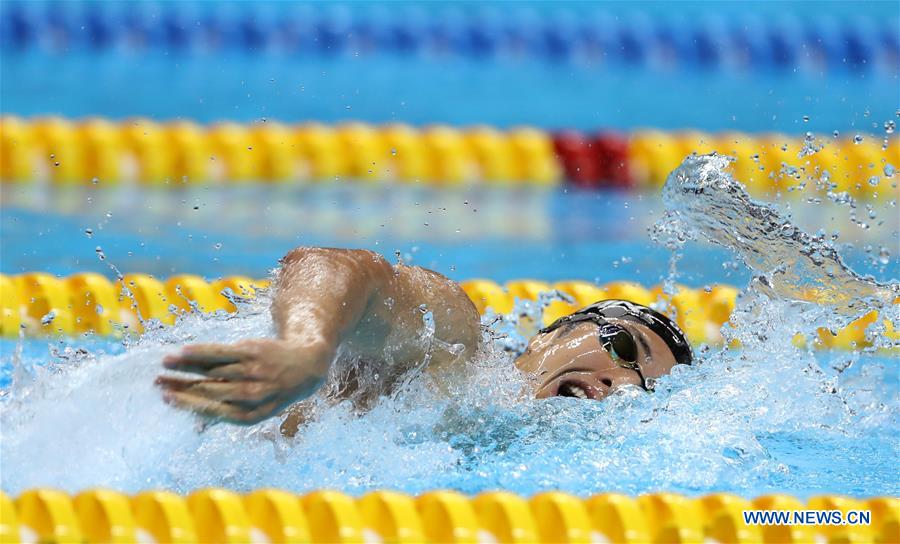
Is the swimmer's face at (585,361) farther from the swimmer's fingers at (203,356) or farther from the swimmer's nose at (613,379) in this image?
the swimmer's fingers at (203,356)

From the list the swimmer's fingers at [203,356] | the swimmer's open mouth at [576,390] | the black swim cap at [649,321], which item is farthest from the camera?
the black swim cap at [649,321]

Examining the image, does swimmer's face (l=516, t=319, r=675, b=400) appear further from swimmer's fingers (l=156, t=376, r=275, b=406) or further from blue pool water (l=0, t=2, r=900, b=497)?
swimmer's fingers (l=156, t=376, r=275, b=406)

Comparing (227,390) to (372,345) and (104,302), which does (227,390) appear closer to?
(372,345)

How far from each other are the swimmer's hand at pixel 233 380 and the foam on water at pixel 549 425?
0.15m

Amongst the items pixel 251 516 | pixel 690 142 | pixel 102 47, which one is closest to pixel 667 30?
pixel 690 142

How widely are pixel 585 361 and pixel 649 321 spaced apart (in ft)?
0.65

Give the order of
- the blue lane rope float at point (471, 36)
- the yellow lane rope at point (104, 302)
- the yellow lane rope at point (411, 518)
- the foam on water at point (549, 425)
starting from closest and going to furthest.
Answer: the yellow lane rope at point (411, 518) < the foam on water at point (549, 425) < the yellow lane rope at point (104, 302) < the blue lane rope float at point (471, 36)

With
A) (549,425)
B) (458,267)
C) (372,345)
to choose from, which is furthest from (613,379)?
(458,267)

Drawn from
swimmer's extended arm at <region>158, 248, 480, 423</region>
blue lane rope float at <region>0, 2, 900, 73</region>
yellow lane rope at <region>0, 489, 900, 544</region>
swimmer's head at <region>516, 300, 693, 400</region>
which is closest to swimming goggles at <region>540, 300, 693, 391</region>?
swimmer's head at <region>516, 300, 693, 400</region>

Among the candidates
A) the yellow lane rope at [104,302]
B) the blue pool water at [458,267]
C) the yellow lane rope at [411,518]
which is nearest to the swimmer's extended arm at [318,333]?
the blue pool water at [458,267]

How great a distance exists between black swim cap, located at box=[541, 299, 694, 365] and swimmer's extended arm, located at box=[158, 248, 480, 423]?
0.30 metres

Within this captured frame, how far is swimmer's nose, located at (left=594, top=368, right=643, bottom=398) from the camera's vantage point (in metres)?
2.19

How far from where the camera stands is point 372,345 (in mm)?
1948

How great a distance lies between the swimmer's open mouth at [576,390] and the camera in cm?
217
